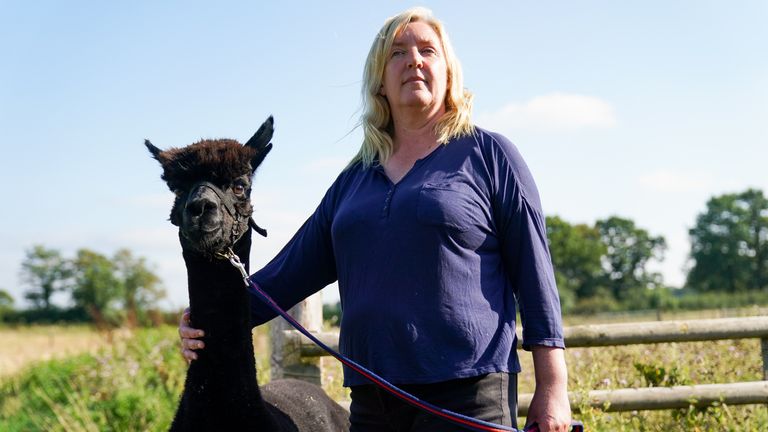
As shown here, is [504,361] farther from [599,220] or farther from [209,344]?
[599,220]

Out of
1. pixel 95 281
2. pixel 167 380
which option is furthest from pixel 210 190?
pixel 95 281

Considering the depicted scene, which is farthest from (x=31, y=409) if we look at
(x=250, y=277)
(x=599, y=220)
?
(x=599, y=220)

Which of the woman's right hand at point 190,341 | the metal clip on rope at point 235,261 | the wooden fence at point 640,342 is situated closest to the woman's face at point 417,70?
the metal clip on rope at point 235,261

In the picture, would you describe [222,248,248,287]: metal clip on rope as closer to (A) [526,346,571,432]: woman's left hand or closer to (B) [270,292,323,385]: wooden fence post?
(A) [526,346,571,432]: woman's left hand

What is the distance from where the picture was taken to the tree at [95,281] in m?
87.7

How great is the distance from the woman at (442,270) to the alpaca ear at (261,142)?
596mm

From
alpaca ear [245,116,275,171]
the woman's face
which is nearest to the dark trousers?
the woman's face

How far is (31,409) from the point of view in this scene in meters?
9.80

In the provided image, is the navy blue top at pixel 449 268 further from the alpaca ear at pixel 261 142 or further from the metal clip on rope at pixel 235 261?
the alpaca ear at pixel 261 142

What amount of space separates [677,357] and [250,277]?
4129 millimetres

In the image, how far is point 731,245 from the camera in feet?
287

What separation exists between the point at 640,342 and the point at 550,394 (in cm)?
292

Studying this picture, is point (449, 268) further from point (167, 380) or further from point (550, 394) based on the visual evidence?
point (167, 380)

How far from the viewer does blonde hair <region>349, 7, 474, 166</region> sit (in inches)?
120
